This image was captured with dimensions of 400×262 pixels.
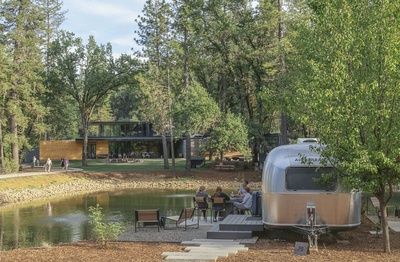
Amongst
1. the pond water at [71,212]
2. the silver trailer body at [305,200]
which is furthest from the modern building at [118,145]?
the silver trailer body at [305,200]

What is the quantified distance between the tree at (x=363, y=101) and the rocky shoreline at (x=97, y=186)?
2204 centimetres

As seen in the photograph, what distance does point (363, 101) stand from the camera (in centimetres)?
1062

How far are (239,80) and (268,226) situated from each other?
103 ft

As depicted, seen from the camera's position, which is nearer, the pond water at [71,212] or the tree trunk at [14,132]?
the pond water at [71,212]

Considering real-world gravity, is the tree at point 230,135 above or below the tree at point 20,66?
A: below

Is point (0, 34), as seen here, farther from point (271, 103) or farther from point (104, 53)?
point (271, 103)

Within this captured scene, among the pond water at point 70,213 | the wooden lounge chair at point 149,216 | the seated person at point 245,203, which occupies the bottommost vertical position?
the pond water at point 70,213

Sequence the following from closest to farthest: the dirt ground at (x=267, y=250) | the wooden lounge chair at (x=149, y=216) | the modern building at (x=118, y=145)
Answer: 1. the dirt ground at (x=267, y=250)
2. the wooden lounge chair at (x=149, y=216)
3. the modern building at (x=118, y=145)

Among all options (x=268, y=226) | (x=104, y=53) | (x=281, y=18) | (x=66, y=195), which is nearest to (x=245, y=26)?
(x=281, y=18)

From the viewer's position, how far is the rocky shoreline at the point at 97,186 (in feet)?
99.0

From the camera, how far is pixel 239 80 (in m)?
43.0

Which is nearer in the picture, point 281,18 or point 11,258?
point 11,258

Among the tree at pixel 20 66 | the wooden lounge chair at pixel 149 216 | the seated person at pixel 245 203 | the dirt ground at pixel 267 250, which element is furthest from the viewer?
the tree at pixel 20 66

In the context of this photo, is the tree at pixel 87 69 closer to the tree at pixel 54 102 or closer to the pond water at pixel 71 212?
the tree at pixel 54 102
